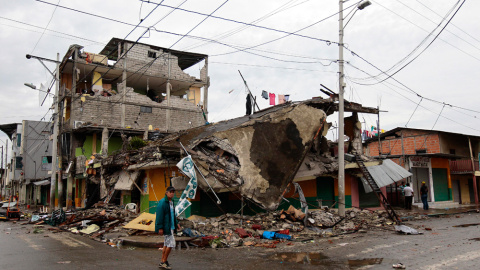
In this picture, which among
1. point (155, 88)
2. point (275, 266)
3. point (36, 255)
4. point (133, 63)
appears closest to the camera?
point (275, 266)

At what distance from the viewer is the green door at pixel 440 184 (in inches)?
1020

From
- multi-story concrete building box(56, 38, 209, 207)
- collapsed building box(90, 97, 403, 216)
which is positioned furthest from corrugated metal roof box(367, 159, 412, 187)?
multi-story concrete building box(56, 38, 209, 207)

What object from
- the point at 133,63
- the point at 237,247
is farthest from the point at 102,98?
the point at 237,247

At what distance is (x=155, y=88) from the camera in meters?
35.0

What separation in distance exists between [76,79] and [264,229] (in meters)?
22.6

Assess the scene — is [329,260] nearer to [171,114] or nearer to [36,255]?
[36,255]

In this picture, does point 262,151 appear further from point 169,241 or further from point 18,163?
point 18,163

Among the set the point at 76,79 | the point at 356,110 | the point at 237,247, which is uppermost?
the point at 76,79

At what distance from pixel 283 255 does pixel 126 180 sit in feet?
37.4

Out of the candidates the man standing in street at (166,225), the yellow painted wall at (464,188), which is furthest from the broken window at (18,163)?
the yellow painted wall at (464,188)

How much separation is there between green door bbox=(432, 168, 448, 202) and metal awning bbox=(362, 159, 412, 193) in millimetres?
8580

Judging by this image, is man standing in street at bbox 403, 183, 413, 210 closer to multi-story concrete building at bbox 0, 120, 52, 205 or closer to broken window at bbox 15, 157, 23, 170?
multi-story concrete building at bbox 0, 120, 52, 205

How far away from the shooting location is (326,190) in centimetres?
1741

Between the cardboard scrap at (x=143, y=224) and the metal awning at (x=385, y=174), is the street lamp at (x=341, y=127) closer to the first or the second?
the metal awning at (x=385, y=174)
